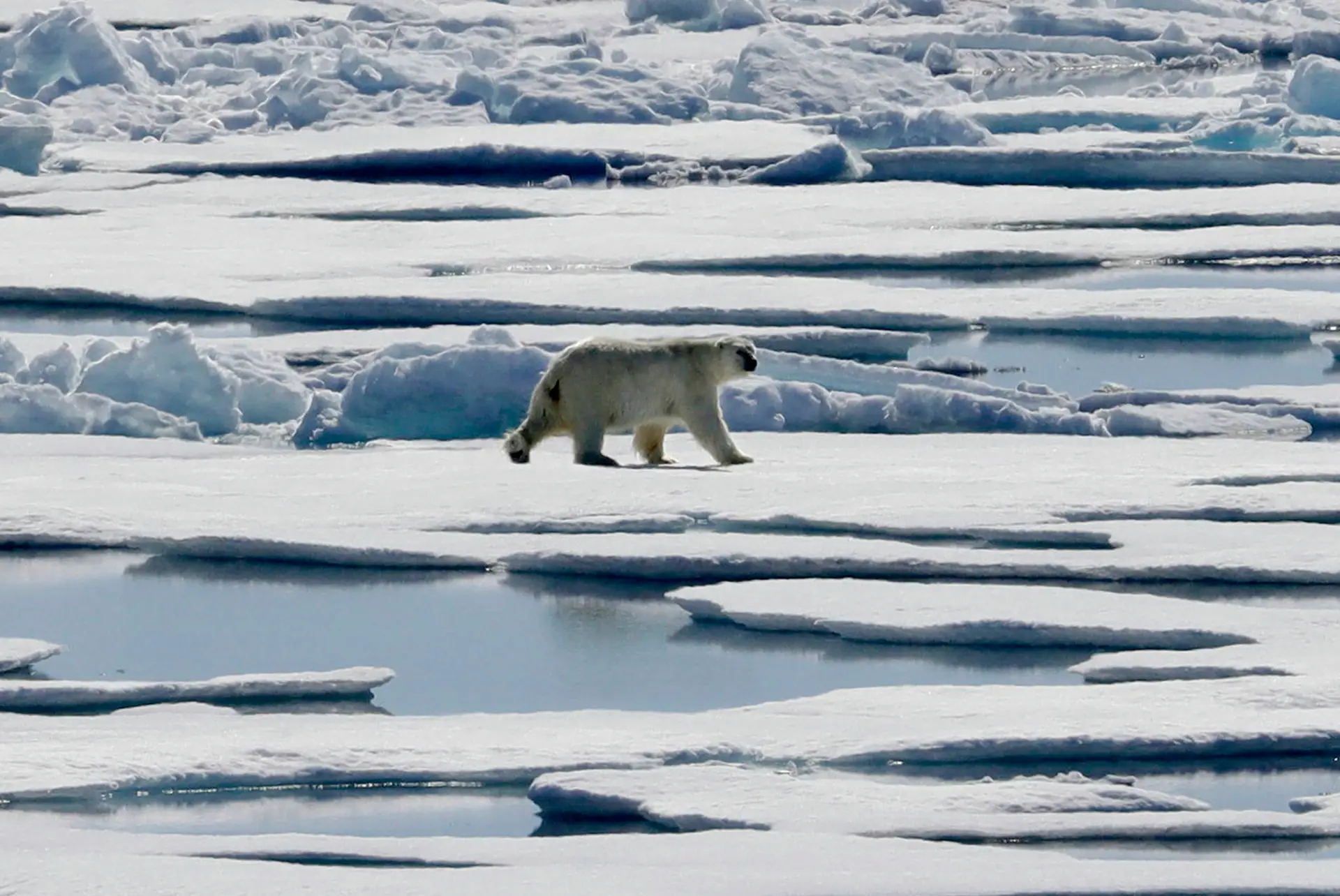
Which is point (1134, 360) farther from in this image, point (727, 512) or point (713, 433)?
point (727, 512)

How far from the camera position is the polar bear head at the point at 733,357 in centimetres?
617

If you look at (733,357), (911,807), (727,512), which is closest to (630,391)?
(733,357)

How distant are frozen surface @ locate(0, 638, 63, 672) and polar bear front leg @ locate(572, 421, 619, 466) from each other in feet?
6.53

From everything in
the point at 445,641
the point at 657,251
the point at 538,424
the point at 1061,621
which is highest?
the point at 657,251

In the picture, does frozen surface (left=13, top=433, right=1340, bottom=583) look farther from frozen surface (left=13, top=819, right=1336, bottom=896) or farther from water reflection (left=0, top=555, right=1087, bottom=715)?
frozen surface (left=13, top=819, right=1336, bottom=896)

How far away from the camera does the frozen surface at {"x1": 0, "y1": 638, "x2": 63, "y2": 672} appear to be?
4363 millimetres

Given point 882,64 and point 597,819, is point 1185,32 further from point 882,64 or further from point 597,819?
point 597,819

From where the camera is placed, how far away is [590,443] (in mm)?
6199

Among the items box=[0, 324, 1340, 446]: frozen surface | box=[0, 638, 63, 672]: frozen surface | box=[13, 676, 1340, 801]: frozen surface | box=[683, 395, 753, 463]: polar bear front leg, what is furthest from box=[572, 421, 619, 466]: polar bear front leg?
box=[13, 676, 1340, 801]: frozen surface

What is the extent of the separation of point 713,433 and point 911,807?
112 inches

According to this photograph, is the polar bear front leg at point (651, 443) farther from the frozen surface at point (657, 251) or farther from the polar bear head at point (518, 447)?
the frozen surface at point (657, 251)

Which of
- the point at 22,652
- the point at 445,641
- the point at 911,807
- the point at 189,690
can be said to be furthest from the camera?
the point at 445,641

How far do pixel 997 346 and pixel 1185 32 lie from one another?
12.7 m

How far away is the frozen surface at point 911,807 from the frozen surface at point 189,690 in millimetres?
775
